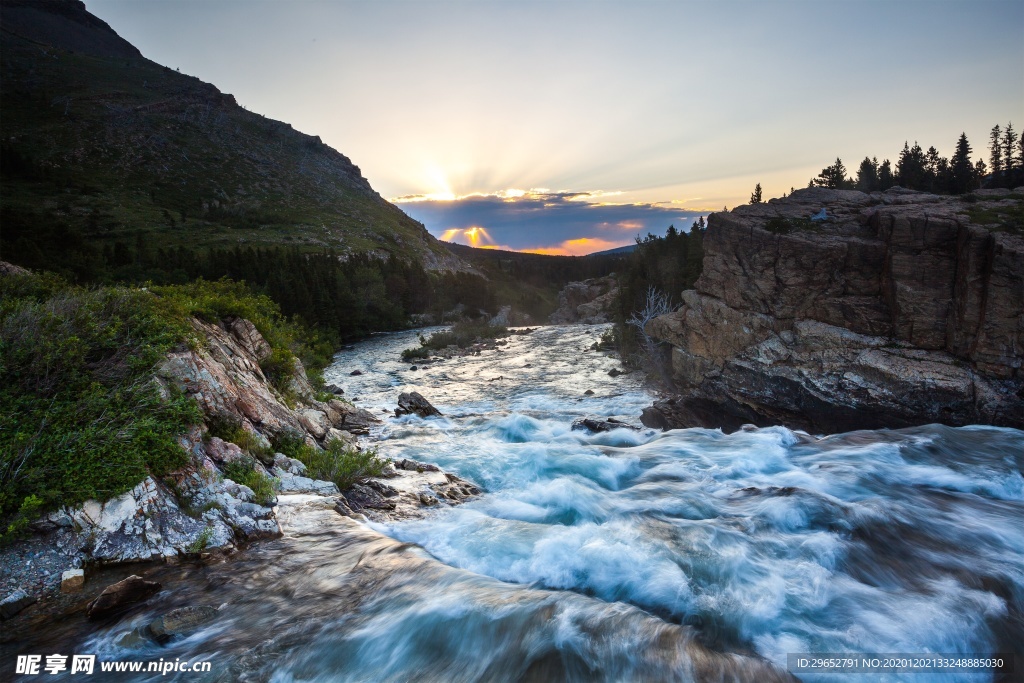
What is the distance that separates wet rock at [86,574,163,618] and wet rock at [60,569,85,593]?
258 mm

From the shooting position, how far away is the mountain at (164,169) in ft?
233

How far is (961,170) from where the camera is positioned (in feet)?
114

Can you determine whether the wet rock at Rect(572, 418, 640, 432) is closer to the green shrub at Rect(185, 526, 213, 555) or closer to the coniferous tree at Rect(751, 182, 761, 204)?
the green shrub at Rect(185, 526, 213, 555)

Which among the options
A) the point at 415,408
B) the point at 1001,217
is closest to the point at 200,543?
the point at 415,408

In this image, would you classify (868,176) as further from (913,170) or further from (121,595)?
(121,595)

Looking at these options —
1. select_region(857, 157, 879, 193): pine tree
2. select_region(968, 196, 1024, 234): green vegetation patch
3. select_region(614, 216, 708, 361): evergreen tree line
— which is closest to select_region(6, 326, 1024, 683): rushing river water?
select_region(968, 196, 1024, 234): green vegetation patch

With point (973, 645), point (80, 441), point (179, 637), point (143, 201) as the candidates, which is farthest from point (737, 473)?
point (143, 201)

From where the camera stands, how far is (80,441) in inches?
208

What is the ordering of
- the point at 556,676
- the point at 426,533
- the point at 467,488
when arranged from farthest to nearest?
1. the point at 467,488
2. the point at 426,533
3. the point at 556,676

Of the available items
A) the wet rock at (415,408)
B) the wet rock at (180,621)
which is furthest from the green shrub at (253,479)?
the wet rock at (415,408)

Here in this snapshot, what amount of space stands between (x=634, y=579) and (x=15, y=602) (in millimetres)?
6173

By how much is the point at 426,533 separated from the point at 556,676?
9.36ft

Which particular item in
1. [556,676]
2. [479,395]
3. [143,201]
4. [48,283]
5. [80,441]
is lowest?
[479,395]

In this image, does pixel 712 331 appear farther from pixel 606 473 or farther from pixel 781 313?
pixel 606 473
